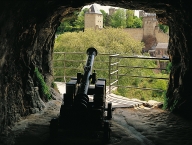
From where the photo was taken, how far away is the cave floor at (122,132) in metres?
4.96

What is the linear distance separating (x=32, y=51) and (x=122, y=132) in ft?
10.1

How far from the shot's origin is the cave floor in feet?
16.3

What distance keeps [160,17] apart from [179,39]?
1121 mm

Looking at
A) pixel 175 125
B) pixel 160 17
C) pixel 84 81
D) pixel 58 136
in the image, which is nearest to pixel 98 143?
pixel 58 136

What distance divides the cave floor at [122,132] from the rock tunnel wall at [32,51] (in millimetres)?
290

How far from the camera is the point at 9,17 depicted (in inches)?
173

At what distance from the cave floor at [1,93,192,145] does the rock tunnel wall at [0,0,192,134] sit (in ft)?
0.95

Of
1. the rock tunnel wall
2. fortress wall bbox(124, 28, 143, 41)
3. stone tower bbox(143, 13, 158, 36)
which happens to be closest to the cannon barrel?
the rock tunnel wall

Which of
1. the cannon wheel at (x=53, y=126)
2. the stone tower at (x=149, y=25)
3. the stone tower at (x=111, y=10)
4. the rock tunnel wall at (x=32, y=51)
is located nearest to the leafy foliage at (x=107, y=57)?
the rock tunnel wall at (x=32, y=51)

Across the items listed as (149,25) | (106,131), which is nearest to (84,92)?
(106,131)

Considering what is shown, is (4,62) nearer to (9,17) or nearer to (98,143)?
(9,17)

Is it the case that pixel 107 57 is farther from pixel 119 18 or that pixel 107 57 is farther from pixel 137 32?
pixel 119 18

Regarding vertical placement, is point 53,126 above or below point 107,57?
below

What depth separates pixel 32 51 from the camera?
22.7 feet
